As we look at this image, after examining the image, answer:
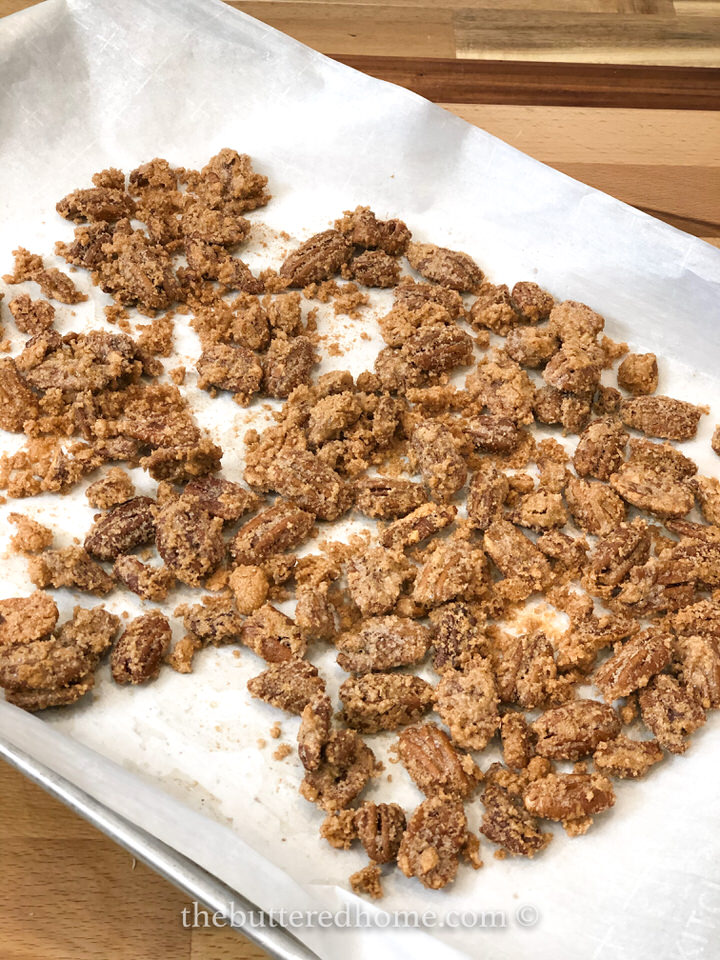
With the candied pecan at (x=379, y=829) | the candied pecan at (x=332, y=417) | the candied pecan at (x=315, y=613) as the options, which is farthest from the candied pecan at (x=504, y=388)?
the candied pecan at (x=379, y=829)

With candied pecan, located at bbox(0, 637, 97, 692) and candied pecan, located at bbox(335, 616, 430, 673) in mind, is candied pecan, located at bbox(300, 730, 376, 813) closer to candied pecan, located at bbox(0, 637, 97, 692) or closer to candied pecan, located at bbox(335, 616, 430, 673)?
candied pecan, located at bbox(335, 616, 430, 673)

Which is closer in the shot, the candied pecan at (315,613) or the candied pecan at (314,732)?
the candied pecan at (314,732)

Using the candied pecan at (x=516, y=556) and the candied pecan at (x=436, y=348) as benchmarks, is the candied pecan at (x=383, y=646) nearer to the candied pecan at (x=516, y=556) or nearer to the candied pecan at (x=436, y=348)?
the candied pecan at (x=516, y=556)

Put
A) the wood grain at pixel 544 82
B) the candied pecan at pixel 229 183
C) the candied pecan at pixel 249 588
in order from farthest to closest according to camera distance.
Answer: the wood grain at pixel 544 82, the candied pecan at pixel 229 183, the candied pecan at pixel 249 588

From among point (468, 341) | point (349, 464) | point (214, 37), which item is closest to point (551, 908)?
point (349, 464)

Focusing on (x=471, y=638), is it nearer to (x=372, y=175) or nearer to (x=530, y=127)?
(x=372, y=175)

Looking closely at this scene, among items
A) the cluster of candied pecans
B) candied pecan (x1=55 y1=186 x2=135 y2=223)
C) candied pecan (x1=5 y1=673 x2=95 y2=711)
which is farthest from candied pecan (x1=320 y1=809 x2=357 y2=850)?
candied pecan (x1=55 y1=186 x2=135 y2=223)

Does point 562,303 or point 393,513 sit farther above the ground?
point 562,303
